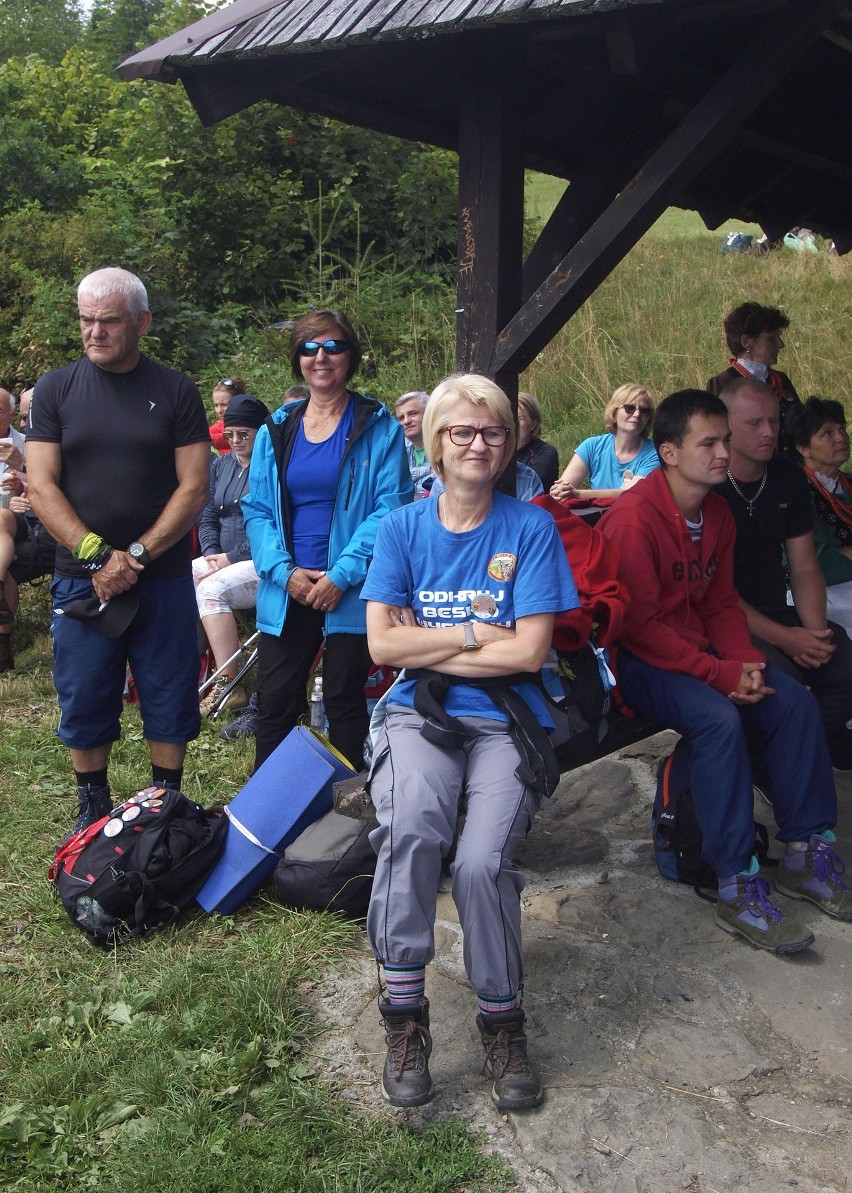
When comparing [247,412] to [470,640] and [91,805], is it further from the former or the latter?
[470,640]

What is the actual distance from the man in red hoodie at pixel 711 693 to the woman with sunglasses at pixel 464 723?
716 mm

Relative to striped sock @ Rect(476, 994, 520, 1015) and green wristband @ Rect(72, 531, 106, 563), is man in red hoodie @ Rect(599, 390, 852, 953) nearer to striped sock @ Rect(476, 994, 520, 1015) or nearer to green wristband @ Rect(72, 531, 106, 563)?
striped sock @ Rect(476, 994, 520, 1015)

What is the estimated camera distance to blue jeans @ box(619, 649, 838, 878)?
365cm

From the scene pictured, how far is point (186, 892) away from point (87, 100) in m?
16.5

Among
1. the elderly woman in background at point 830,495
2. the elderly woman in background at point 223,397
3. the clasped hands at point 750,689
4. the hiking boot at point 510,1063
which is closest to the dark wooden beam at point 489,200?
the clasped hands at point 750,689

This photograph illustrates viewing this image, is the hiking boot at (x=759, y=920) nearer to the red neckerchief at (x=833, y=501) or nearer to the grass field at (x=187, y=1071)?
the grass field at (x=187, y=1071)

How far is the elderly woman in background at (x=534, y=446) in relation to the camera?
6.39m

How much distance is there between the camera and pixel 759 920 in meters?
3.58

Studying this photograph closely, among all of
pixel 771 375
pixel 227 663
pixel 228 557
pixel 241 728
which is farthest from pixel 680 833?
pixel 228 557

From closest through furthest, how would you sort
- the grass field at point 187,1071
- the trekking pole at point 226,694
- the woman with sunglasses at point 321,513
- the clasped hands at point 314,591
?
the grass field at point 187,1071 → the clasped hands at point 314,591 → the woman with sunglasses at point 321,513 → the trekking pole at point 226,694

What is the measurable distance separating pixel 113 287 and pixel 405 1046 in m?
2.70

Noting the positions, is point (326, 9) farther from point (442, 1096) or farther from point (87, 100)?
point (87, 100)

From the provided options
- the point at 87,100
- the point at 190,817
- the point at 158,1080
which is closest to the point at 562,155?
the point at 190,817

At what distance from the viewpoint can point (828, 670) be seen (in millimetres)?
4449
